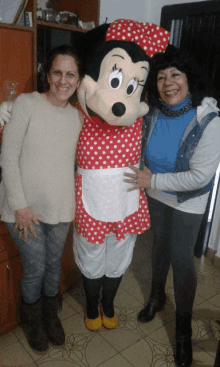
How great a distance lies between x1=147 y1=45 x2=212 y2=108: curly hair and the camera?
1210 millimetres

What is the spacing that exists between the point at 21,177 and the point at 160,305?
3.44ft

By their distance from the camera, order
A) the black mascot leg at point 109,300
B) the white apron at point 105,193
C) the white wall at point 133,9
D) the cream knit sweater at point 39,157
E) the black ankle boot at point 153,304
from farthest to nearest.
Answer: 1. the white wall at point 133,9
2. the black ankle boot at point 153,304
3. the black mascot leg at point 109,300
4. the white apron at point 105,193
5. the cream knit sweater at point 39,157

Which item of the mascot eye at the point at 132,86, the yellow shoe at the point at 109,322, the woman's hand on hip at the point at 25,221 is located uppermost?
the mascot eye at the point at 132,86

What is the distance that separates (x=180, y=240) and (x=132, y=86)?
0.66 meters

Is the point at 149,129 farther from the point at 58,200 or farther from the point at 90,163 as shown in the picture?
the point at 58,200

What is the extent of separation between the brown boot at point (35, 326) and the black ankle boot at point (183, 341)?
595 mm

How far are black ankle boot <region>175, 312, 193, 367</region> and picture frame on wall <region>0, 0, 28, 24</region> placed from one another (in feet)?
4.86

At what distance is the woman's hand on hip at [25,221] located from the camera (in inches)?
45.7

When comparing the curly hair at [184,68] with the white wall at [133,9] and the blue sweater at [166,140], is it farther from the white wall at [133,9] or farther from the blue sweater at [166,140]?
the white wall at [133,9]

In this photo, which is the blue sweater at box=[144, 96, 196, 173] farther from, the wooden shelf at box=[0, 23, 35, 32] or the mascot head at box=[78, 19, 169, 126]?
the wooden shelf at box=[0, 23, 35, 32]

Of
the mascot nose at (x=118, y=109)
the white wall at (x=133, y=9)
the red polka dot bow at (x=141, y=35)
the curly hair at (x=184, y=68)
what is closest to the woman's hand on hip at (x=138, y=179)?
the mascot nose at (x=118, y=109)

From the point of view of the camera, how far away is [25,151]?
1.14 m

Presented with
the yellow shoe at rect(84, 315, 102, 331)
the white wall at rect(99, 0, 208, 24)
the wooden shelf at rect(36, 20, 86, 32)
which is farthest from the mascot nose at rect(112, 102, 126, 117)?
the white wall at rect(99, 0, 208, 24)

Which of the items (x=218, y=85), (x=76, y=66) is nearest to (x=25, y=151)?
(x=76, y=66)
